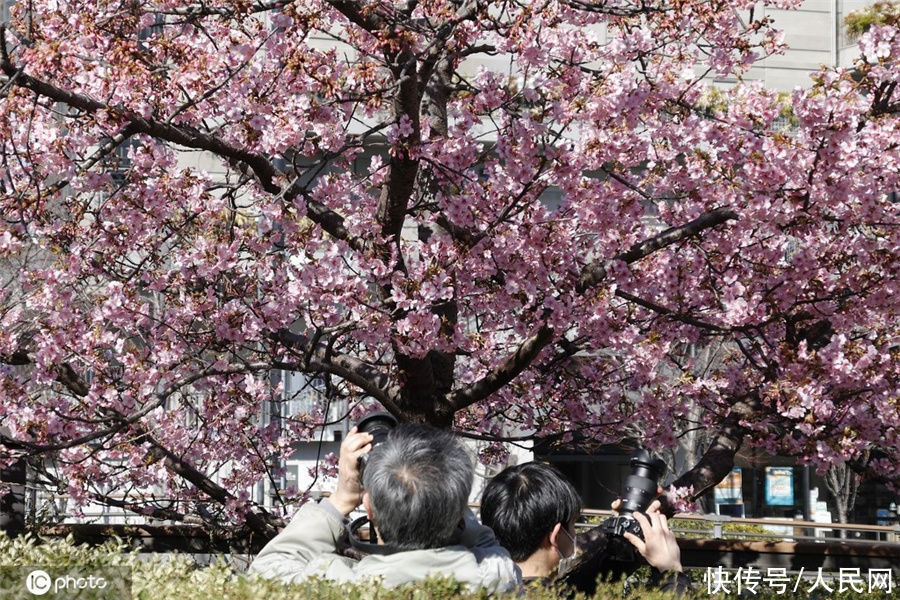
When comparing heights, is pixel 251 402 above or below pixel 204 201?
below

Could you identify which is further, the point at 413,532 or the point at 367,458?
the point at 367,458

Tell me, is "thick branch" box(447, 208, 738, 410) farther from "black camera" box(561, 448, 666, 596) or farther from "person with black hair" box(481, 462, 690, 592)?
"person with black hair" box(481, 462, 690, 592)

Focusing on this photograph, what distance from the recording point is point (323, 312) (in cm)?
630

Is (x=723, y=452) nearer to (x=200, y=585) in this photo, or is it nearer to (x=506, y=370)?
(x=506, y=370)

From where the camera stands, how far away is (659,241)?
6469 millimetres

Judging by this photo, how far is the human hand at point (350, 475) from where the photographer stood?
3.16 m

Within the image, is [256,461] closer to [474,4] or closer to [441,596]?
[474,4]

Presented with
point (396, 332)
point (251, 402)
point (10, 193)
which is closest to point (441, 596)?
point (396, 332)

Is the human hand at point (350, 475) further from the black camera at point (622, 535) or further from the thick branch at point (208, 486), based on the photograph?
the thick branch at point (208, 486)

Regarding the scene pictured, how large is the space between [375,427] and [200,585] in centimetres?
78

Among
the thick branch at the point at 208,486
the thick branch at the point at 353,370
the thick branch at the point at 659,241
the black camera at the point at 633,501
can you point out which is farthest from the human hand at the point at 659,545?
the thick branch at the point at 208,486

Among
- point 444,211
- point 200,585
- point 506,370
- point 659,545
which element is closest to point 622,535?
point 659,545

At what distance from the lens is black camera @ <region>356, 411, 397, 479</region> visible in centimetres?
313

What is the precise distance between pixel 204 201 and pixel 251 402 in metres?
2.27
